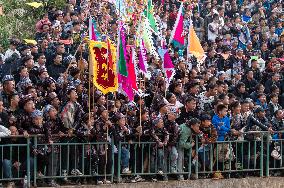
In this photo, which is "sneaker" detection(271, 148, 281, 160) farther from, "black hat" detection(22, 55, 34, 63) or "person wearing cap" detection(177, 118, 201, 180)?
"black hat" detection(22, 55, 34, 63)

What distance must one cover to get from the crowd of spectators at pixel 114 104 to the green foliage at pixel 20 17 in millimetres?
1111

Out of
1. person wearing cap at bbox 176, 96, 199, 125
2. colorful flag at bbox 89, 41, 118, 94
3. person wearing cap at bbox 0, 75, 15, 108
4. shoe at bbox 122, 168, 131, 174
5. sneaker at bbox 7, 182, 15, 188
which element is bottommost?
sneaker at bbox 7, 182, 15, 188

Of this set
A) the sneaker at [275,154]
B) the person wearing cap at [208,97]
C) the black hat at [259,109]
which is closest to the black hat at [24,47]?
the person wearing cap at [208,97]

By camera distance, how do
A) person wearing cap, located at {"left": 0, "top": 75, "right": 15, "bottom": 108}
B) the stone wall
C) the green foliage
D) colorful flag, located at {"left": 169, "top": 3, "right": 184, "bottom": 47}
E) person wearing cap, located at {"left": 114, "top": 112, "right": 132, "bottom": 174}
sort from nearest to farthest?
person wearing cap, located at {"left": 0, "top": 75, "right": 15, "bottom": 108}, person wearing cap, located at {"left": 114, "top": 112, "right": 132, "bottom": 174}, the stone wall, colorful flag, located at {"left": 169, "top": 3, "right": 184, "bottom": 47}, the green foliage

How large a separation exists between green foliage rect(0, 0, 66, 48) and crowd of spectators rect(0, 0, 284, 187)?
1.11 meters

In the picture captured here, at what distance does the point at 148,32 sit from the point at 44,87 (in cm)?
265

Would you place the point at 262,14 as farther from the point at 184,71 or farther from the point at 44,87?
the point at 44,87

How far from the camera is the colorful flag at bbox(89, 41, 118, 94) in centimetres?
1611

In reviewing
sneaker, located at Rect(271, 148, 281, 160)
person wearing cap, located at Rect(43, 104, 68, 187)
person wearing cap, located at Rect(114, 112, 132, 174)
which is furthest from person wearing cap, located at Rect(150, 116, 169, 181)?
sneaker, located at Rect(271, 148, 281, 160)

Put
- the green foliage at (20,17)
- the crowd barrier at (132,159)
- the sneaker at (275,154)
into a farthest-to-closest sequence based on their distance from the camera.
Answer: the green foliage at (20,17) → the sneaker at (275,154) → the crowd barrier at (132,159)

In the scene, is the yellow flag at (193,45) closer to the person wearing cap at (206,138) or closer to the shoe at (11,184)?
the person wearing cap at (206,138)

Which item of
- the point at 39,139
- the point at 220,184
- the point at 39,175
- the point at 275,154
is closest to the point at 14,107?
the point at 39,139

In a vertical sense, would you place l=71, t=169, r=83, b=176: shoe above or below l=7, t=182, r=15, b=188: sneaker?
above

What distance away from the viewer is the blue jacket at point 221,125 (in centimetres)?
1759
